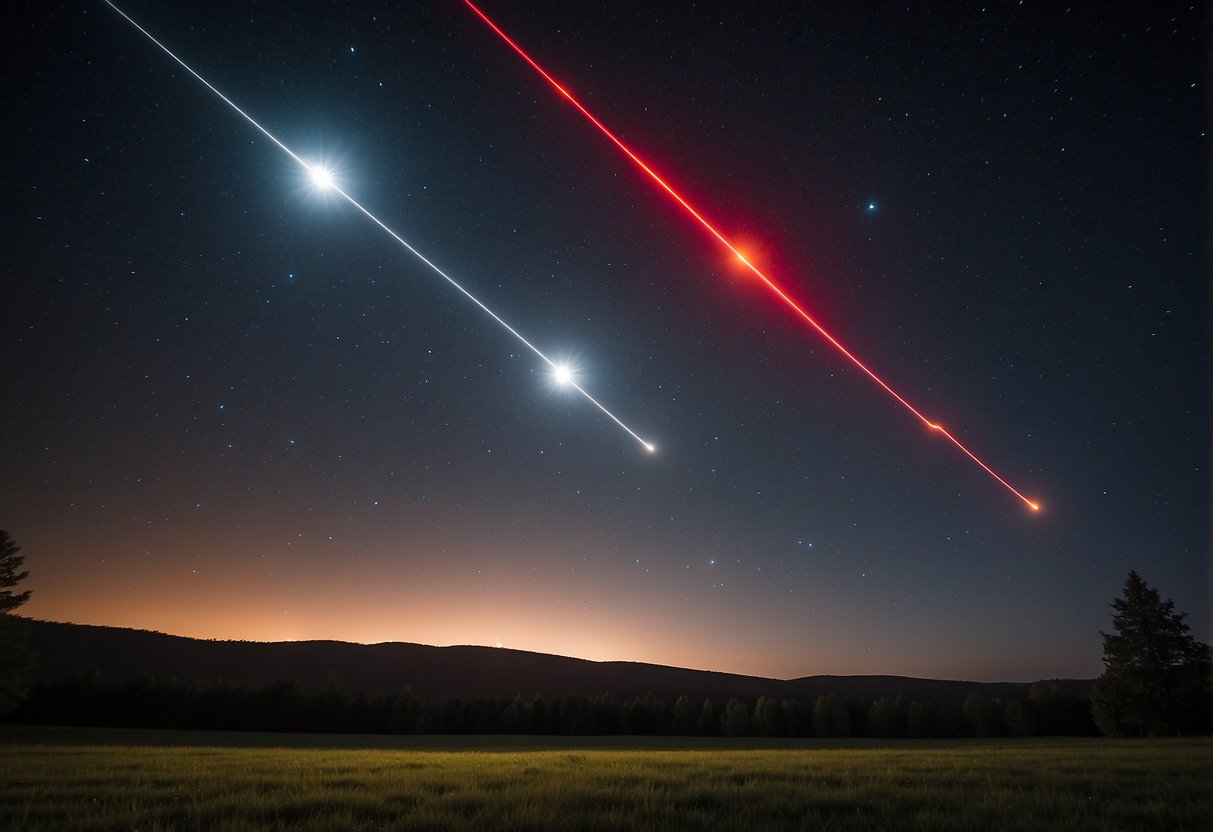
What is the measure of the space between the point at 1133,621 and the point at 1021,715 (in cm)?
2607

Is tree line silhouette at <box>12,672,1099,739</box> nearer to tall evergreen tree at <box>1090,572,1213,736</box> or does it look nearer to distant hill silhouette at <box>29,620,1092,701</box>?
tall evergreen tree at <box>1090,572,1213,736</box>

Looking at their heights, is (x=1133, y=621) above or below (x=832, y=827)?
above

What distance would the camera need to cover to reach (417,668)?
132000mm

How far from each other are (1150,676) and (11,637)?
6878 cm

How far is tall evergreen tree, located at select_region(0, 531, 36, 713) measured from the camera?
32.0 meters

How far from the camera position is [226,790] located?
740cm

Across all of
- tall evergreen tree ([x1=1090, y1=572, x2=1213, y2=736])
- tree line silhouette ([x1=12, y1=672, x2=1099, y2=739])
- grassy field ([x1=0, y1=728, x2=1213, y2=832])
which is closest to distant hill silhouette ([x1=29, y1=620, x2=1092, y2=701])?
tree line silhouette ([x1=12, y1=672, x2=1099, y2=739])

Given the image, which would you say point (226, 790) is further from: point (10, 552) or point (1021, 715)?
point (1021, 715)

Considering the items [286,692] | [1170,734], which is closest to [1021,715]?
[1170,734]

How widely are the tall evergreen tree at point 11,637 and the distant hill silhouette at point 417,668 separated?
76.8 metres

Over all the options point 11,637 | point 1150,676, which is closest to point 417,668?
point 11,637

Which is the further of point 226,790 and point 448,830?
point 226,790

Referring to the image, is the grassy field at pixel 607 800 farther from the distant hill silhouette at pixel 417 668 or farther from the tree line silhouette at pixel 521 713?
the distant hill silhouette at pixel 417 668

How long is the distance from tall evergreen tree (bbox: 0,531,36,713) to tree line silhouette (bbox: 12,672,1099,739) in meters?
29.9
